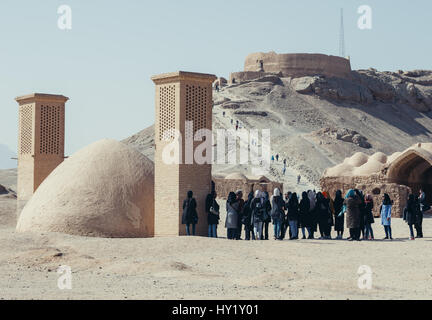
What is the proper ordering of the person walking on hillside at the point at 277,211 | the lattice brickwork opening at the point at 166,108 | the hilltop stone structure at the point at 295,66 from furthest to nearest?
the hilltop stone structure at the point at 295,66
the lattice brickwork opening at the point at 166,108
the person walking on hillside at the point at 277,211

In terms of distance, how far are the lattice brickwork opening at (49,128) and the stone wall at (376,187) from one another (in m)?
9.62

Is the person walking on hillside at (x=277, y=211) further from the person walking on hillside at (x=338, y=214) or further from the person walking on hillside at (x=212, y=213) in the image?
the person walking on hillside at (x=338, y=214)

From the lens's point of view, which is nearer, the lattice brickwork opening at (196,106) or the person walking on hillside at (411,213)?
the person walking on hillside at (411,213)

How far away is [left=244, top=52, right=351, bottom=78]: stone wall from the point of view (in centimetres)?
6788

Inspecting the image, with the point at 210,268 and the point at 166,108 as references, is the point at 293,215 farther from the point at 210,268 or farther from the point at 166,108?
the point at 210,268

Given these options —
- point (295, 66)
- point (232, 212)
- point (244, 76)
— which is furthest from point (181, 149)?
point (295, 66)

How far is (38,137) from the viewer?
17.2 meters

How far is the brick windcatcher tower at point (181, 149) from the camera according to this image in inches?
520

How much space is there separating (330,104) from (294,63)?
598 cm

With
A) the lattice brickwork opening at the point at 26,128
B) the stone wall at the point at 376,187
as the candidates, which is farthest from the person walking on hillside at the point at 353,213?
the lattice brickwork opening at the point at 26,128

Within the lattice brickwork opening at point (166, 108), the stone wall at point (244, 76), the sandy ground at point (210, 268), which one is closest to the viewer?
the sandy ground at point (210, 268)

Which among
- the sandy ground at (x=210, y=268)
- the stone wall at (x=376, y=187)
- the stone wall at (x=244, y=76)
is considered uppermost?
Result: the stone wall at (x=244, y=76)

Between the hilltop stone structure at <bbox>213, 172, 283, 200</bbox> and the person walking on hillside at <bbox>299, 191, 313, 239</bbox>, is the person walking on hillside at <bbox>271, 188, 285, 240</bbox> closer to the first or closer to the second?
the person walking on hillside at <bbox>299, 191, 313, 239</bbox>

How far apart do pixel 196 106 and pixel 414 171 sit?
12.9 m
